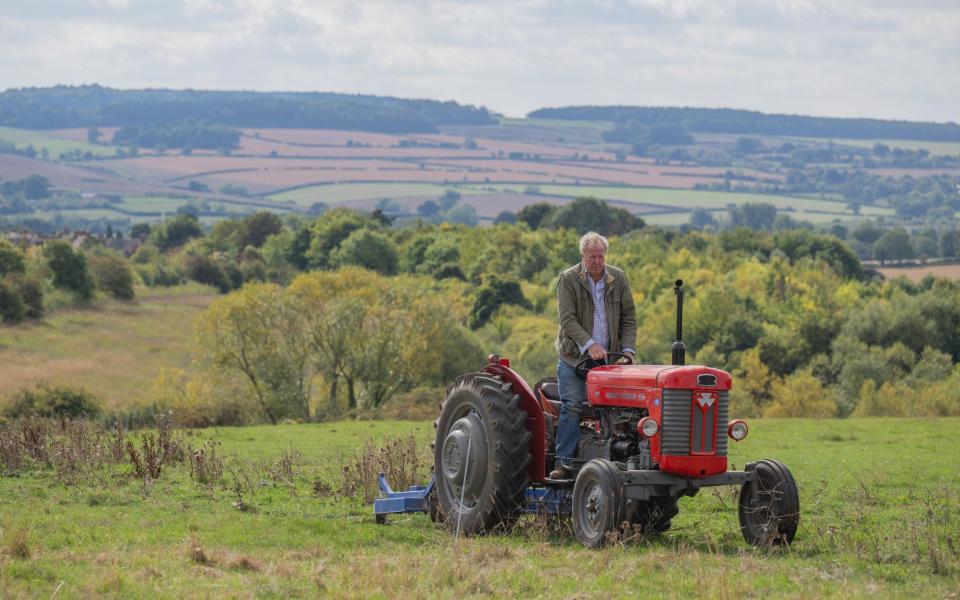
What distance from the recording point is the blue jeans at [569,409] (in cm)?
1402

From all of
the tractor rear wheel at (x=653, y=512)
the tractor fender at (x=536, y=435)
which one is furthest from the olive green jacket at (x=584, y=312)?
the tractor rear wheel at (x=653, y=512)

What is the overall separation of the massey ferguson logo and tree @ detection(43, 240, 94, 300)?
3032 inches

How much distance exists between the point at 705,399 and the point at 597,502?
4.84 ft

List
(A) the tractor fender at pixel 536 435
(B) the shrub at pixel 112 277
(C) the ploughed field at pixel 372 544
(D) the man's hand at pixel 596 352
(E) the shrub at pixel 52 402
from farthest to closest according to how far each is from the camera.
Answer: (B) the shrub at pixel 112 277 < (E) the shrub at pixel 52 402 < (A) the tractor fender at pixel 536 435 < (D) the man's hand at pixel 596 352 < (C) the ploughed field at pixel 372 544

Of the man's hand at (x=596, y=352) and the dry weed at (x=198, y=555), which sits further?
the man's hand at (x=596, y=352)

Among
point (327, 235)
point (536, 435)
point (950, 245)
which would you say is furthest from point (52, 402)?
point (950, 245)

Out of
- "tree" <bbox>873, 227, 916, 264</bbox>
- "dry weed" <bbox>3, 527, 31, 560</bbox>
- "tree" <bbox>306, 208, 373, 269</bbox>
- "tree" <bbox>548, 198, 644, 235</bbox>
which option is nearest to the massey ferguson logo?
"dry weed" <bbox>3, 527, 31, 560</bbox>

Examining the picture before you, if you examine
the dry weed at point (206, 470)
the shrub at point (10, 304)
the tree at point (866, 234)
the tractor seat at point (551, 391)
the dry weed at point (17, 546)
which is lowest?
the tree at point (866, 234)

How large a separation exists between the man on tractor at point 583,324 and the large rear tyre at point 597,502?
682 millimetres

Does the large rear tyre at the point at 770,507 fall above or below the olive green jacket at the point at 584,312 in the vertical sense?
below

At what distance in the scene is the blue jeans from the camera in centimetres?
1402

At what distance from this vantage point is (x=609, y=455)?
13758 mm

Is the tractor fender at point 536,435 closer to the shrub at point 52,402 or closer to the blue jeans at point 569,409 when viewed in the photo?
the blue jeans at point 569,409

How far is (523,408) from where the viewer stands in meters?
14.4
